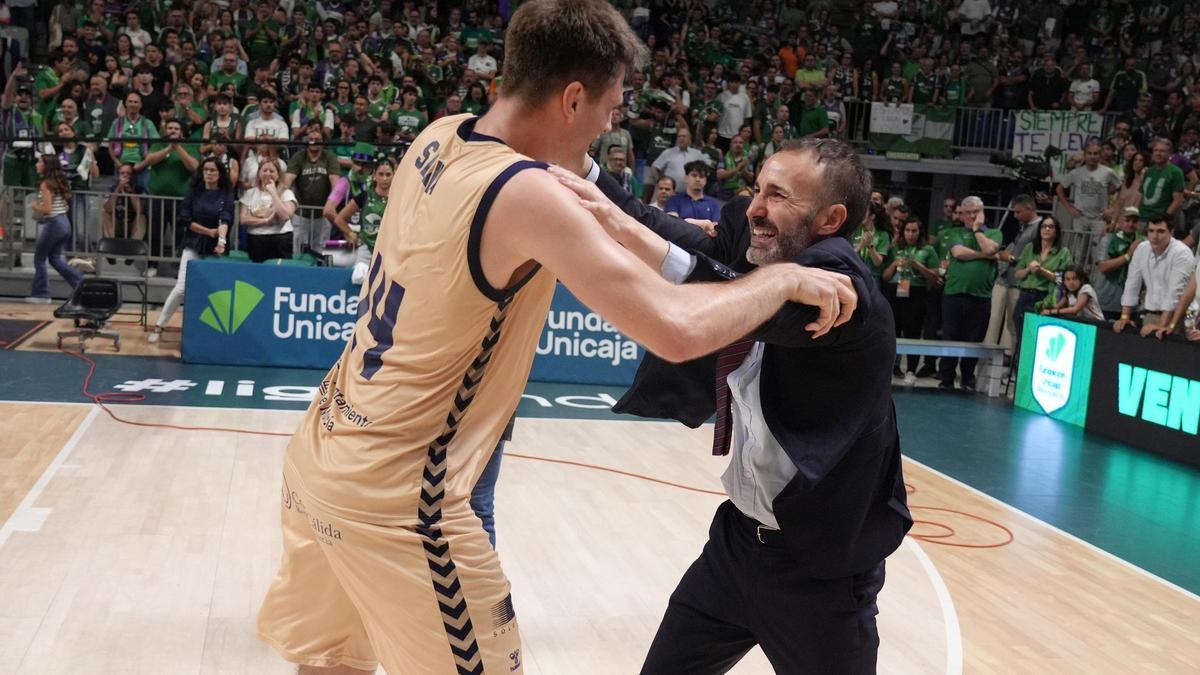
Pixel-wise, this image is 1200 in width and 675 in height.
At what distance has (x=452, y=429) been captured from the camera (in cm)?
229

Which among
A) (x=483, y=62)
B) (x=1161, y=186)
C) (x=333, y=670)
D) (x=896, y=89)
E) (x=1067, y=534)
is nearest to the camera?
(x=333, y=670)

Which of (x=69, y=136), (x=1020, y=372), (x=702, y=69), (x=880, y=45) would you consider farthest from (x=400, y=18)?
(x=1020, y=372)

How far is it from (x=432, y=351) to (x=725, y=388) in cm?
A: 87

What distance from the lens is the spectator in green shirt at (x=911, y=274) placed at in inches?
523

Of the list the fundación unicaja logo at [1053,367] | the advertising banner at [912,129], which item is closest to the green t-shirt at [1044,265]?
the fundación unicaja logo at [1053,367]

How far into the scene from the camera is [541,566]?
582 centimetres

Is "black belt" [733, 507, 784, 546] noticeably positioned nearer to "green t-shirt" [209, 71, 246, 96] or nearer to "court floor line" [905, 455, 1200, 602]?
"court floor line" [905, 455, 1200, 602]

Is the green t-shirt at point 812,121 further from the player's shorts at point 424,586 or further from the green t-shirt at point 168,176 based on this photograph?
the player's shorts at point 424,586

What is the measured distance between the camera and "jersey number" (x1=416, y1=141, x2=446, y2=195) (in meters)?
2.28

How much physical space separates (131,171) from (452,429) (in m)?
12.6

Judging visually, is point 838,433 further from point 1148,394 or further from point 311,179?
point 311,179

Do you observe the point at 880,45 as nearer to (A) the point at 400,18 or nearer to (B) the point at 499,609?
(A) the point at 400,18

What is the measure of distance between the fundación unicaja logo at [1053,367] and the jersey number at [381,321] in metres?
10.3

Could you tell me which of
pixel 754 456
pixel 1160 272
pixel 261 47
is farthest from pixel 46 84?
pixel 754 456
